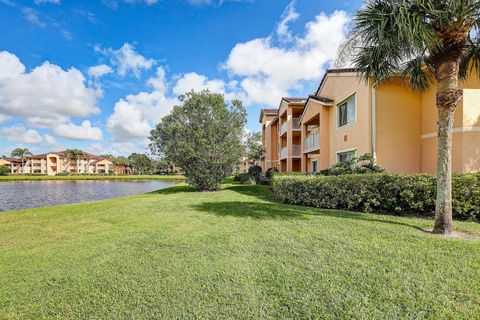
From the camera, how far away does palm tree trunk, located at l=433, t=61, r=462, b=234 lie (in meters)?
6.09

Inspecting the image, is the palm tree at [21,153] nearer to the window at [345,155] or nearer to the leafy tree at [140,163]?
the leafy tree at [140,163]

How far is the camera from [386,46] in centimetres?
664

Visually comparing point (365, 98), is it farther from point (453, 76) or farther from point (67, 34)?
point (67, 34)

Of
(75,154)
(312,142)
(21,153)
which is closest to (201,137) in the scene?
(312,142)

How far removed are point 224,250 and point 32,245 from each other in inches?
198

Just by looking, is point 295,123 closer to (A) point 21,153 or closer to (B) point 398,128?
(B) point 398,128

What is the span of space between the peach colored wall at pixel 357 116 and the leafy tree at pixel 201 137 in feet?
25.1

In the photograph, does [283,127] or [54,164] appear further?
[54,164]

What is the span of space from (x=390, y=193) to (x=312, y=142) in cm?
1222

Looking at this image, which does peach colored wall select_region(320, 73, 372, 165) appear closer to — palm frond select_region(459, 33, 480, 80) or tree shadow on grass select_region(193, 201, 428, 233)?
palm frond select_region(459, 33, 480, 80)

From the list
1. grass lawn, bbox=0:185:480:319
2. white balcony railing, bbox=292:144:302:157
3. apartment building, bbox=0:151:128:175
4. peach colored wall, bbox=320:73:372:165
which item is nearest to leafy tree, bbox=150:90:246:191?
peach colored wall, bbox=320:73:372:165

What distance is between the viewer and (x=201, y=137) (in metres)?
18.8

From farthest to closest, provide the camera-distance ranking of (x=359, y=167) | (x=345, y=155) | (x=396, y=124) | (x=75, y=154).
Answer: (x=75, y=154) < (x=345, y=155) < (x=396, y=124) < (x=359, y=167)

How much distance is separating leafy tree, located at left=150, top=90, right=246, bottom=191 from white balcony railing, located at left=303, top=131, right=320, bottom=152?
6503 mm
